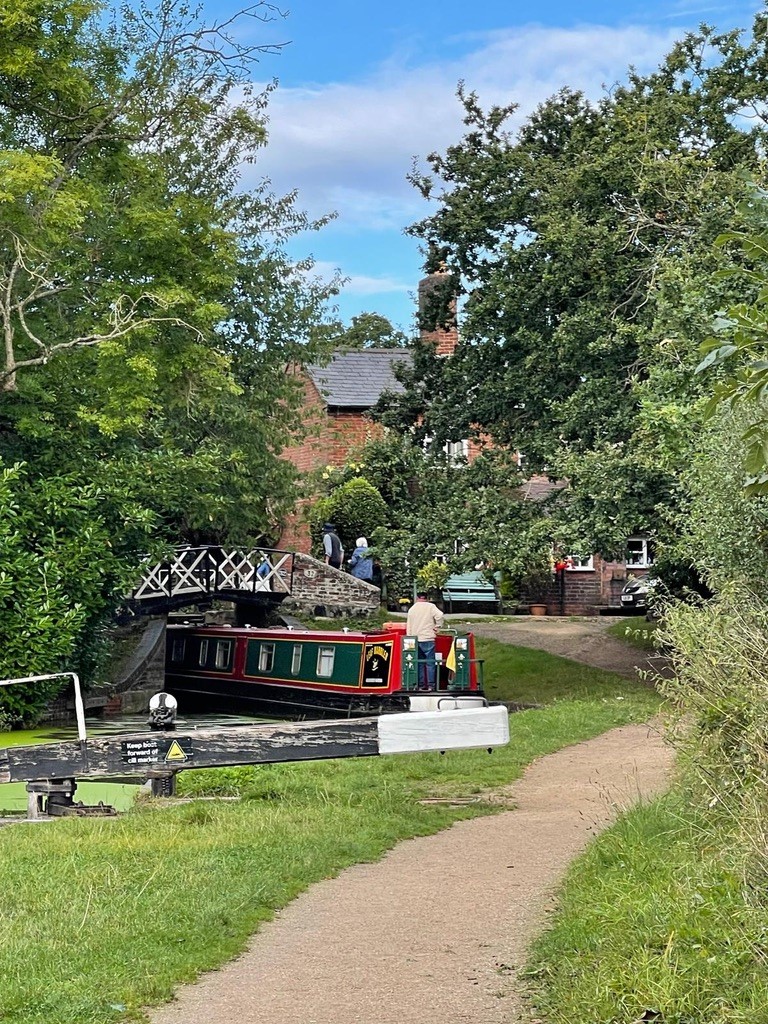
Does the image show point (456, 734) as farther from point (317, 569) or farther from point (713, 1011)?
point (317, 569)

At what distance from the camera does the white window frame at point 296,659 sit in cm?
2589

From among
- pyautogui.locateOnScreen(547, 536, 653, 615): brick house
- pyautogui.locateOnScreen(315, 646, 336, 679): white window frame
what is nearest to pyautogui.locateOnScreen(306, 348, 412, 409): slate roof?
pyautogui.locateOnScreen(547, 536, 653, 615): brick house

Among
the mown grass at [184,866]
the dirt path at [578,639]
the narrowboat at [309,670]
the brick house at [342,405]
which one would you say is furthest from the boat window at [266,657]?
the mown grass at [184,866]

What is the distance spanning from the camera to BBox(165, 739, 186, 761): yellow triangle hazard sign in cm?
1124

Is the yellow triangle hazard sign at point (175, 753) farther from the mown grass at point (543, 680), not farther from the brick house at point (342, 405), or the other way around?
the brick house at point (342, 405)

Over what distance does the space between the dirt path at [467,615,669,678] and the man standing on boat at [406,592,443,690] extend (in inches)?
185

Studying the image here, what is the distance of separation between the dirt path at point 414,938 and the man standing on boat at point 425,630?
359 inches

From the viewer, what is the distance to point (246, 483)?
87.2 feet

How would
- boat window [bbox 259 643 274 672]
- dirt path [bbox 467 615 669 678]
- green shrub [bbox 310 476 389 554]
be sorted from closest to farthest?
boat window [bbox 259 643 274 672]
dirt path [bbox 467 615 669 678]
green shrub [bbox 310 476 389 554]

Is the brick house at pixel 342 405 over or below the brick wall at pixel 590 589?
over

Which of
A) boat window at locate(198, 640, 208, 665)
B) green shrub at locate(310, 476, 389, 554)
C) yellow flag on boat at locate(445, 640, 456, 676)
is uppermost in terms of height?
green shrub at locate(310, 476, 389, 554)

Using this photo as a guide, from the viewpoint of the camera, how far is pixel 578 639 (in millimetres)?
30016

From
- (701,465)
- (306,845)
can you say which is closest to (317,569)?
(701,465)

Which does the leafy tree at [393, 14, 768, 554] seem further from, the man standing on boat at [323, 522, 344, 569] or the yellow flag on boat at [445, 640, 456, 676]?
the man standing on boat at [323, 522, 344, 569]
